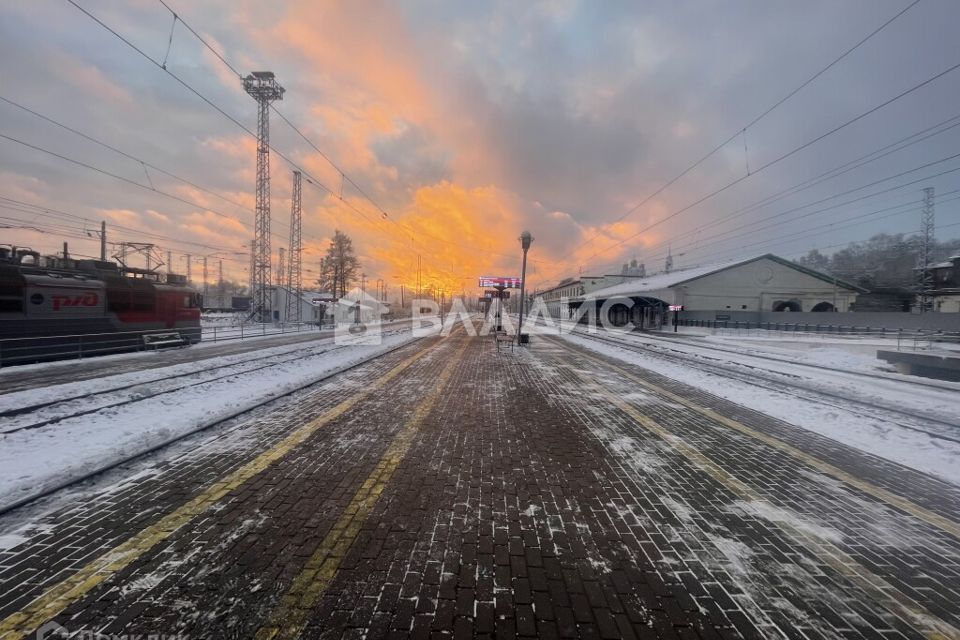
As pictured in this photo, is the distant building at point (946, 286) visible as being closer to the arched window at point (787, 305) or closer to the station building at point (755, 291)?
the station building at point (755, 291)

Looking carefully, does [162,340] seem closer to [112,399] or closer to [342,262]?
[112,399]

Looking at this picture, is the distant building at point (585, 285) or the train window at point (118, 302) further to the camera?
the distant building at point (585, 285)

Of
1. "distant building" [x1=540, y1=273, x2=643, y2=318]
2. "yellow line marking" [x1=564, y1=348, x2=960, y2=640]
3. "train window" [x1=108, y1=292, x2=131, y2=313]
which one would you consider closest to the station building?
"distant building" [x1=540, y1=273, x2=643, y2=318]

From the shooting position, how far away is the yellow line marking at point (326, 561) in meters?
2.28

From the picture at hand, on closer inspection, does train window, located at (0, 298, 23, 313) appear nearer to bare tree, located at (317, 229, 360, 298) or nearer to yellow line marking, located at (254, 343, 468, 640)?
yellow line marking, located at (254, 343, 468, 640)

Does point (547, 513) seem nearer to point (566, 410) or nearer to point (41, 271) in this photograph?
point (566, 410)

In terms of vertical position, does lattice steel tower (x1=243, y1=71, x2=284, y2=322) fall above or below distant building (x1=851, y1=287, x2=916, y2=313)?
above

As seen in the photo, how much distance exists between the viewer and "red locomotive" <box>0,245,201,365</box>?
12609mm

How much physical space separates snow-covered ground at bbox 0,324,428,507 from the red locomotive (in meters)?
6.06

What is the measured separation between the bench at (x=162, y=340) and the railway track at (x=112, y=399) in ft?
26.0

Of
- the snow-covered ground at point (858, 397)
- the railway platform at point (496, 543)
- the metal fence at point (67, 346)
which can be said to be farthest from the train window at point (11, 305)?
the snow-covered ground at point (858, 397)

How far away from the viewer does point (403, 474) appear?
450cm

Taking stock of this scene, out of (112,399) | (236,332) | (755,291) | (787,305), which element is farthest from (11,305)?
(787,305)

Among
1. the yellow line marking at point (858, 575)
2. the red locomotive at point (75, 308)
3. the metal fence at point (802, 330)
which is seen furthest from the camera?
the metal fence at point (802, 330)
